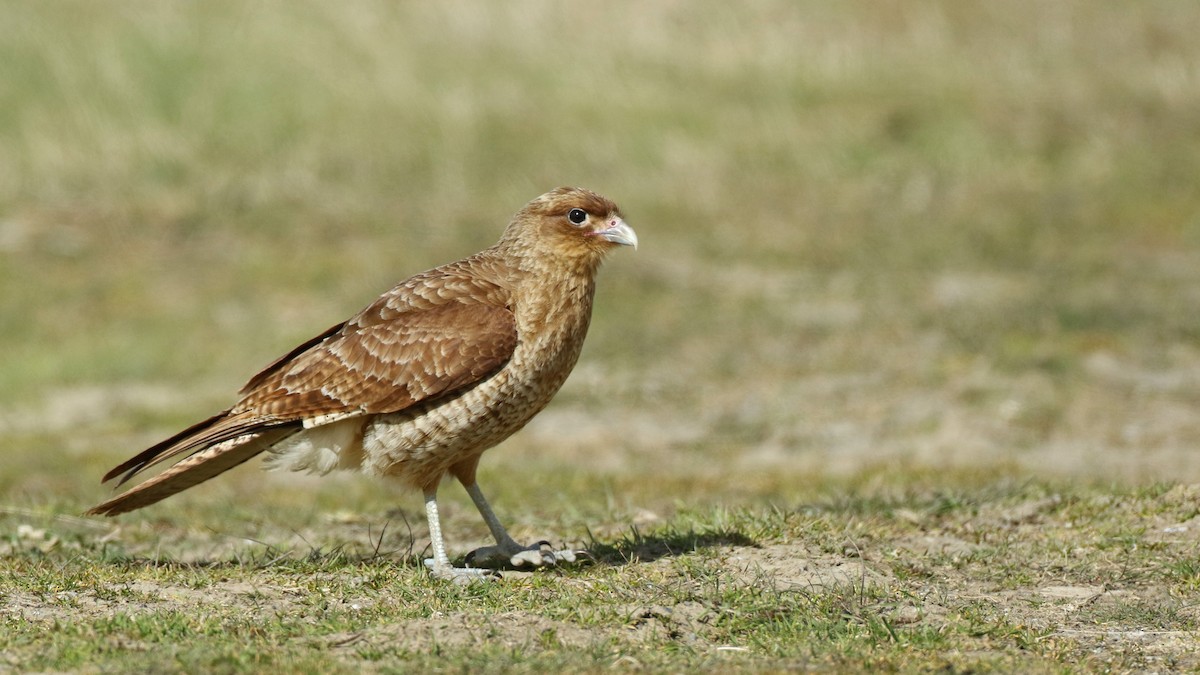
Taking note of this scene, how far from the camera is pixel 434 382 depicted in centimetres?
636

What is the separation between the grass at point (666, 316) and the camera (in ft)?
19.3

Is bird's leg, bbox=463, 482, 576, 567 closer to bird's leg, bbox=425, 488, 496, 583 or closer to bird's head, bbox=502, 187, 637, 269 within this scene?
bird's leg, bbox=425, 488, 496, 583

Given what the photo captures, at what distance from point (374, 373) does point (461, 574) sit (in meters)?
0.92

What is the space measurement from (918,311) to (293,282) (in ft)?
19.1

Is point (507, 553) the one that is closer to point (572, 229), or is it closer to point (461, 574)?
point (461, 574)

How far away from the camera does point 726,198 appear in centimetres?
1672

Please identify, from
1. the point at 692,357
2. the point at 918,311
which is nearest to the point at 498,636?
the point at 692,357

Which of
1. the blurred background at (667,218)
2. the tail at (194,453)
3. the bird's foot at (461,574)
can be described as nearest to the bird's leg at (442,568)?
the bird's foot at (461,574)

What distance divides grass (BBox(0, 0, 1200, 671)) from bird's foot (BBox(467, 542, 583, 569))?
0.52 feet

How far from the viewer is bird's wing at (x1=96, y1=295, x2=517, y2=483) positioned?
6359 millimetres

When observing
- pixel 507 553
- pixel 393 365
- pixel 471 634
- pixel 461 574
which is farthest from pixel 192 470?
pixel 471 634

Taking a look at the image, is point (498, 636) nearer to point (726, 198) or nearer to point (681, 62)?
point (726, 198)

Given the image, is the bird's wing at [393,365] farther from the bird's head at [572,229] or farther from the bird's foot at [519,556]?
the bird's foot at [519,556]

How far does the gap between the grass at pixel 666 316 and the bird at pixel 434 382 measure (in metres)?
0.41
